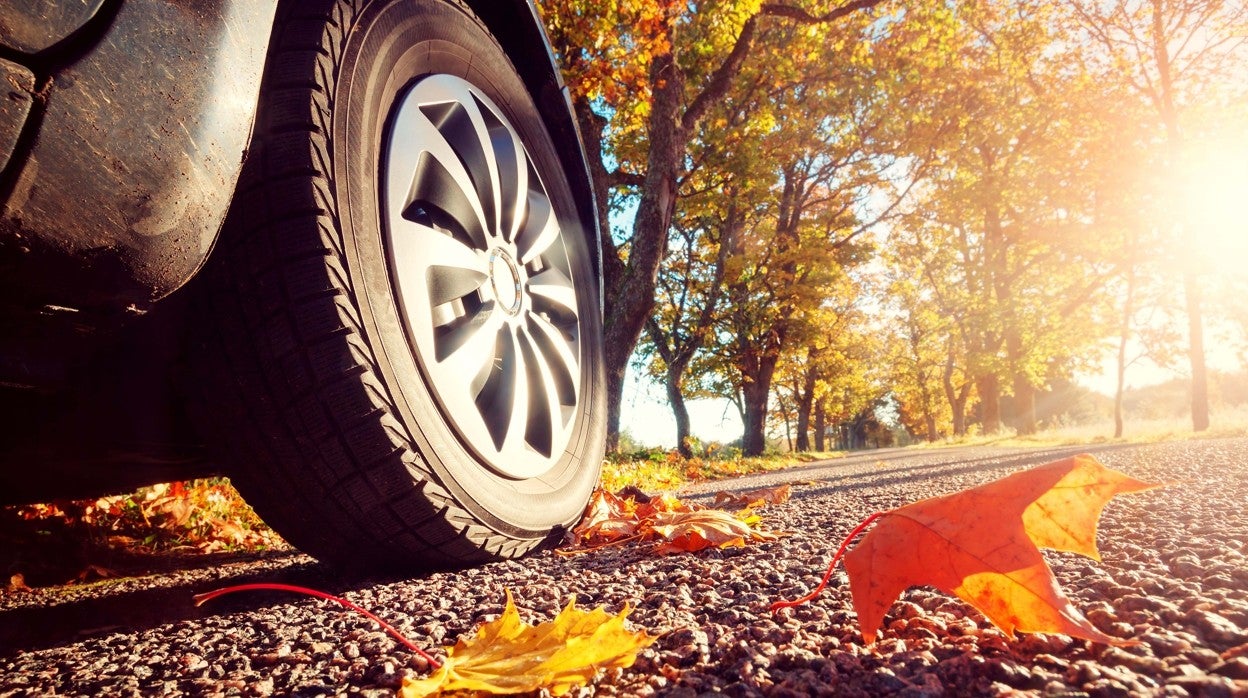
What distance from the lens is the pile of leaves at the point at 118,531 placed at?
2.26 meters

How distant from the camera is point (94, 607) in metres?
Result: 1.73

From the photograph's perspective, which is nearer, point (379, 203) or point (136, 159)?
point (136, 159)

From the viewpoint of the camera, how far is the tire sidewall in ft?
4.84

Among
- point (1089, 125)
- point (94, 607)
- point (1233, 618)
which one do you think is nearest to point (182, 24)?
point (94, 607)

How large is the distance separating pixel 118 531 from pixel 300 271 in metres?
2.22

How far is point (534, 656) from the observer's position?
953 millimetres

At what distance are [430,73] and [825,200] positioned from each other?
754 inches

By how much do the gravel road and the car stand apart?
26 centimetres

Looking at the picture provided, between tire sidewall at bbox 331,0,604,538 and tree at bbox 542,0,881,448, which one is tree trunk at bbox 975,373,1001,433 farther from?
tire sidewall at bbox 331,0,604,538

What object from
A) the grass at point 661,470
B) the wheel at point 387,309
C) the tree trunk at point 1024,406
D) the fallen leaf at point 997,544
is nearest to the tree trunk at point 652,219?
the grass at point 661,470

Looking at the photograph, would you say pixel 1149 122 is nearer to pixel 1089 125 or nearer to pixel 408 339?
pixel 1089 125

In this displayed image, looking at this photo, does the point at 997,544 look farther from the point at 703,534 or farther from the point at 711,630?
the point at 703,534

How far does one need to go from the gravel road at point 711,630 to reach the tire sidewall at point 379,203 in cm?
20

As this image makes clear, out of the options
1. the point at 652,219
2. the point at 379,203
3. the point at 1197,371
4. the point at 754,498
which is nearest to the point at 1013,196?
the point at 1197,371
